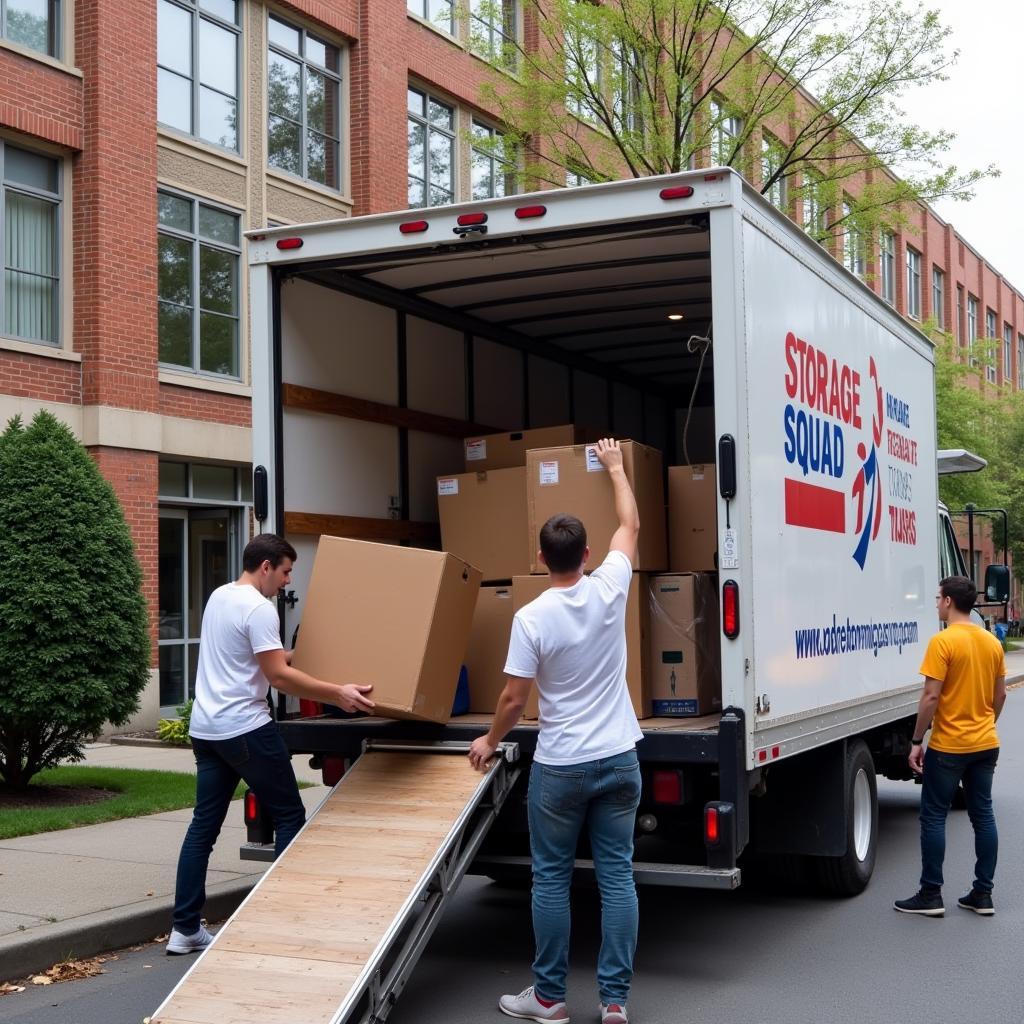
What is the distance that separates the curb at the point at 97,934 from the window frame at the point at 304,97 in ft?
41.4

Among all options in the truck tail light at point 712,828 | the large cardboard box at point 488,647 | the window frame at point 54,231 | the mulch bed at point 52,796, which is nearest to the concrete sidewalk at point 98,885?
the mulch bed at point 52,796

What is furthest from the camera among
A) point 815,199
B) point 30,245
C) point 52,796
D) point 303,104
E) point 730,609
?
point 303,104

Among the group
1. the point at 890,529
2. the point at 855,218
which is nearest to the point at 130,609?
the point at 890,529

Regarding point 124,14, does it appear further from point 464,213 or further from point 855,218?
point 464,213

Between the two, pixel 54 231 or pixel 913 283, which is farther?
pixel 913 283

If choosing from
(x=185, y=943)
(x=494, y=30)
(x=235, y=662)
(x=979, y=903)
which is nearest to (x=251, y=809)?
(x=185, y=943)

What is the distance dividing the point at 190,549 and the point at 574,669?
480 inches

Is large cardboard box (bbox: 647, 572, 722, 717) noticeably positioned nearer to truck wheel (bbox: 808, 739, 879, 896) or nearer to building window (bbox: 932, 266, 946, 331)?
truck wheel (bbox: 808, 739, 879, 896)

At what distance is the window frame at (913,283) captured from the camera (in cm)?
4256

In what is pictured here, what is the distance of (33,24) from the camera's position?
49.7 feet

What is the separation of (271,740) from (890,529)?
4028 mm

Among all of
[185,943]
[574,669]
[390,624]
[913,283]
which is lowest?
[185,943]

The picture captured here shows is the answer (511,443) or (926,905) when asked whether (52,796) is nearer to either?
(511,443)

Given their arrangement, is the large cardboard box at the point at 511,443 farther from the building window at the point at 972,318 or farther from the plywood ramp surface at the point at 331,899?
the building window at the point at 972,318
